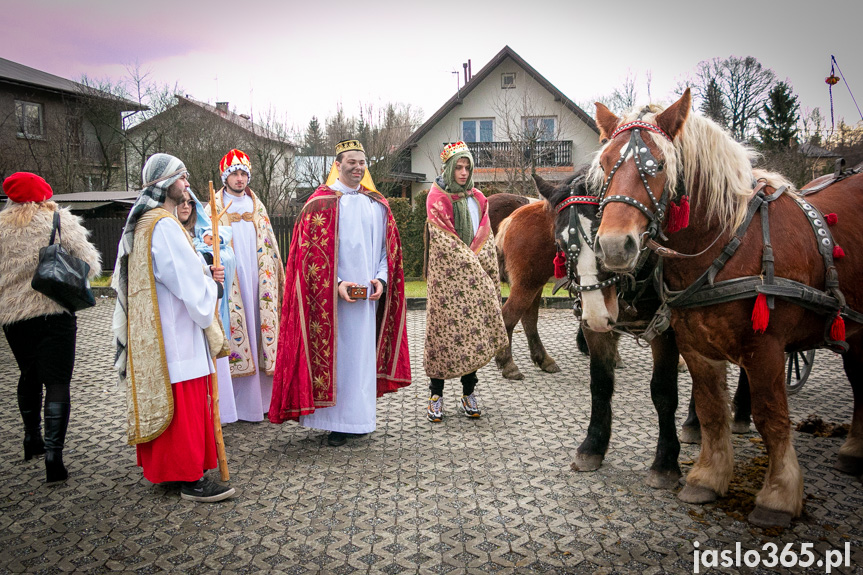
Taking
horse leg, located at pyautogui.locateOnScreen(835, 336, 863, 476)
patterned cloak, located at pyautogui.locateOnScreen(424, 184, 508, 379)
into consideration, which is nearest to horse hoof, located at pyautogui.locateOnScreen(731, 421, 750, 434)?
horse leg, located at pyautogui.locateOnScreen(835, 336, 863, 476)

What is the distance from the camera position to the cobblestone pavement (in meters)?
2.84

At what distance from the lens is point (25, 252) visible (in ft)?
13.1

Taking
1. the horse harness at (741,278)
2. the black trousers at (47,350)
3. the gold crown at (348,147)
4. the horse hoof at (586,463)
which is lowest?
the horse hoof at (586,463)

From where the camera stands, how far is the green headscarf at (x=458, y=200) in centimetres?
507

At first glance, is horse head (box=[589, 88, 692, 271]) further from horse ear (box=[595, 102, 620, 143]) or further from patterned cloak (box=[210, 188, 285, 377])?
patterned cloak (box=[210, 188, 285, 377])

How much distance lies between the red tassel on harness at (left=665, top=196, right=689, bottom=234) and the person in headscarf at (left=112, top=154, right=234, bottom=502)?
248 cm

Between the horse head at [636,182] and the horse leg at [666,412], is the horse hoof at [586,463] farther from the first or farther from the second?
the horse head at [636,182]

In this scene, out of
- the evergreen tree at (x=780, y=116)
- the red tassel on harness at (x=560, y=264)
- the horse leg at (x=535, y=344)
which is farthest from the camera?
the evergreen tree at (x=780, y=116)

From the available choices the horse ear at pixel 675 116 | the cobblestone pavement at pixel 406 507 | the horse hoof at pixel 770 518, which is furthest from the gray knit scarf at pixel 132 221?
the horse hoof at pixel 770 518

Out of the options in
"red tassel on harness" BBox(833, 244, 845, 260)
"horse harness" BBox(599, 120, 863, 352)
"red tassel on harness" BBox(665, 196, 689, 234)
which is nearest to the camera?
"horse harness" BBox(599, 120, 863, 352)

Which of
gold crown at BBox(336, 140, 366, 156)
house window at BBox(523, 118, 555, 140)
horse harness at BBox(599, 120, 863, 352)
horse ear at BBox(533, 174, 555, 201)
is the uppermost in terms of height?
house window at BBox(523, 118, 555, 140)

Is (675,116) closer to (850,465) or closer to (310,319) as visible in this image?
(850,465)

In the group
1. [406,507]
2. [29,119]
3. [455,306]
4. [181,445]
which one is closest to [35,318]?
[181,445]

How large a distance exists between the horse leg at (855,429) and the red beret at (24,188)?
5308 millimetres
